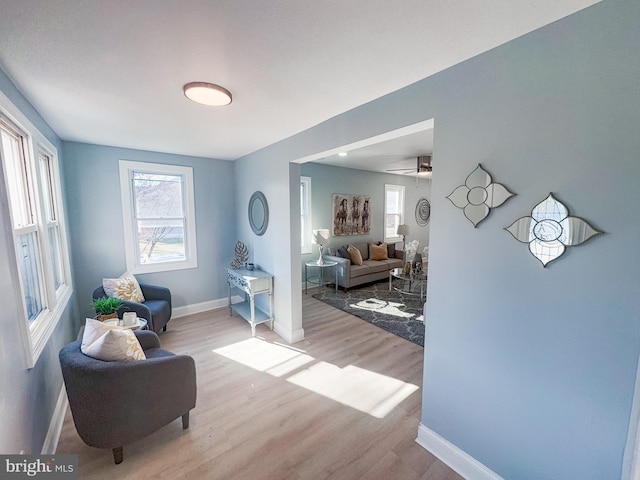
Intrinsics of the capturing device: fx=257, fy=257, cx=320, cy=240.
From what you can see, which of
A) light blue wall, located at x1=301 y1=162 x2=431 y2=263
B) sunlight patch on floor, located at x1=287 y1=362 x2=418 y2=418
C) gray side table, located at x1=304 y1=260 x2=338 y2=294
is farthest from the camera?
light blue wall, located at x1=301 y1=162 x2=431 y2=263

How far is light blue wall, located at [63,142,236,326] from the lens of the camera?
313cm

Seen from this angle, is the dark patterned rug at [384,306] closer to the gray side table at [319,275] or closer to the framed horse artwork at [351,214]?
the gray side table at [319,275]

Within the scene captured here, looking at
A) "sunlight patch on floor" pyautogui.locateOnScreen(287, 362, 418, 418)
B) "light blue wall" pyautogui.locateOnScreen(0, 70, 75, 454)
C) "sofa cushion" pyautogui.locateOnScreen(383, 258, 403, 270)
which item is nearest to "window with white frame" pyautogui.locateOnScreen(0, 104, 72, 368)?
"light blue wall" pyautogui.locateOnScreen(0, 70, 75, 454)

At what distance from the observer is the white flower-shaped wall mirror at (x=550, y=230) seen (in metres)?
1.10

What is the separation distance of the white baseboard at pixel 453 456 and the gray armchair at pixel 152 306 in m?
2.77

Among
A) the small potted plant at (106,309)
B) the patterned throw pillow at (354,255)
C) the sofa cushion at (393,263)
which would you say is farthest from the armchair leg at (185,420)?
the sofa cushion at (393,263)

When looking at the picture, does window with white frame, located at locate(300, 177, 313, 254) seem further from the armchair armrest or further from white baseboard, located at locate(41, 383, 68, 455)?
white baseboard, located at locate(41, 383, 68, 455)

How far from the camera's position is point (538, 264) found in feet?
4.01

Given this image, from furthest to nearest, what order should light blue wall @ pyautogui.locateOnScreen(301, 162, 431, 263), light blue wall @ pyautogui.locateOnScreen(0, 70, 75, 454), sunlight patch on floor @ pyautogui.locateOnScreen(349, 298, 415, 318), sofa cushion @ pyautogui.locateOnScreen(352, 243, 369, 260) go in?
sofa cushion @ pyautogui.locateOnScreen(352, 243, 369, 260)
light blue wall @ pyautogui.locateOnScreen(301, 162, 431, 263)
sunlight patch on floor @ pyautogui.locateOnScreen(349, 298, 415, 318)
light blue wall @ pyautogui.locateOnScreen(0, 70, 75, 454)

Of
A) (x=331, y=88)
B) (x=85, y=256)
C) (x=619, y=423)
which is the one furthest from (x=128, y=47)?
(x=85, y=256)

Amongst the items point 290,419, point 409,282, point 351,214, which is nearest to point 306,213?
point 351,214

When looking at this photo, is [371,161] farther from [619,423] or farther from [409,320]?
[619,423]

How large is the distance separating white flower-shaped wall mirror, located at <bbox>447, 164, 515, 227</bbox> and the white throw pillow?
7.27 ft

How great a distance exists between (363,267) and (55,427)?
4383 millimetres
